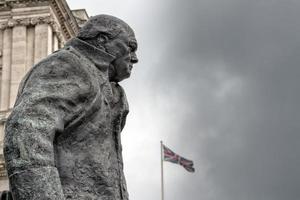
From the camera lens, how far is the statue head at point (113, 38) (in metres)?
3.98

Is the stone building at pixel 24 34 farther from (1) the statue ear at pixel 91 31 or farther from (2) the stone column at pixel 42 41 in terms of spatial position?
(1) the statue ear at pixel 91 31

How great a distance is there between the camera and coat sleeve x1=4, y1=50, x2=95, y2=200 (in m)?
3.31

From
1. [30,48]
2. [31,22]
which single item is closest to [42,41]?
[30,48]

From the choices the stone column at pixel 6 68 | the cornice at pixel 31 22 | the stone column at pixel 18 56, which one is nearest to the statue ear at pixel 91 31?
the stone column at pixel 6 68

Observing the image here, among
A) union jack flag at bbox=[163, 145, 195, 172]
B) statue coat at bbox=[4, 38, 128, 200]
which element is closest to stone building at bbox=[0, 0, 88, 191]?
union jack flag at bbox=[163, 145, 195, 172]

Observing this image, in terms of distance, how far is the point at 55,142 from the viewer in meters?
3.64

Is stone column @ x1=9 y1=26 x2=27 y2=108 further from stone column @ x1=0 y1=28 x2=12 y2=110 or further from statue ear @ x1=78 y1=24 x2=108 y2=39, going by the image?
statue ear @ x1=78 y1=24 x2=108 y2=39

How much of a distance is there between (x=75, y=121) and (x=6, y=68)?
36982 mm

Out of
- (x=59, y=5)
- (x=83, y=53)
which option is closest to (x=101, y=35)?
(x=83, y=53)

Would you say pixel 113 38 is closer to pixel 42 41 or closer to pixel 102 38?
pixel 102 38

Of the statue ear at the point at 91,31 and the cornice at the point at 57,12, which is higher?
the cornice at the point at 57,12

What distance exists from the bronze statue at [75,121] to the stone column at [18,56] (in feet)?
117

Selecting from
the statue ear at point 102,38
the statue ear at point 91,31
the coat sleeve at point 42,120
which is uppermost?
the statue ear at point 91,31

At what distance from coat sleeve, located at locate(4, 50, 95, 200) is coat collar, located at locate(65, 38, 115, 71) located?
6.4 inches
